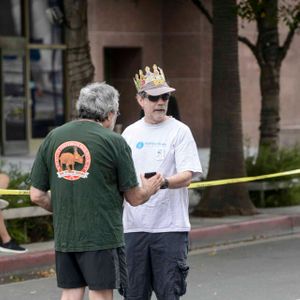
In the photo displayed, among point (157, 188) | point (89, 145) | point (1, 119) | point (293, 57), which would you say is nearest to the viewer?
point (89, 145)

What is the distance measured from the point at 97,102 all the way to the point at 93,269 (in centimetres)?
100

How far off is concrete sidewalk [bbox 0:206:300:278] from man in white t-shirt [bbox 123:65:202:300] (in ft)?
12.9

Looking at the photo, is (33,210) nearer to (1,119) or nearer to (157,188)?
(157,188)

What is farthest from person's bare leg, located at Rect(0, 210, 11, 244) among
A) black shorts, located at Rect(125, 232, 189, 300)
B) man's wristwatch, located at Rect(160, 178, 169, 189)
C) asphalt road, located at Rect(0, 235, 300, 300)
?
man's wristwatch, located at Rect(160, 178, 169, 189)

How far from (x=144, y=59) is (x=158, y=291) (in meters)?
19.5

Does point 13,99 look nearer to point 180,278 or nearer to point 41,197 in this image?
point 180,278

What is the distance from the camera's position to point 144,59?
25.7m

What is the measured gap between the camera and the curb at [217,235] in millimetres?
10304

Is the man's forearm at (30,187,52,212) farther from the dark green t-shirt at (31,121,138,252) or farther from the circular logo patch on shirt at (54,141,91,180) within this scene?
the circular logo patch on shirt at (54,141,91,180)

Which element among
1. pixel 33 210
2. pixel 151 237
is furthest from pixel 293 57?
pixel 151 237

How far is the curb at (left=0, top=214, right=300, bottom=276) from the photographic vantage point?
10304 millimetres

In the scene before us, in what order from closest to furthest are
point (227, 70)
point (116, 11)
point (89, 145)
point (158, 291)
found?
point (89, 145) < point (158, 291) < point (227, 70) < point (116, 11)

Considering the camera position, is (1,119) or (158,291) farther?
(1,119)

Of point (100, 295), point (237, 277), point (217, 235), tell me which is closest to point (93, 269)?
point (100, 295)
